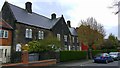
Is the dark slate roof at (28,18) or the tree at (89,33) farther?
the tree at (89,33)

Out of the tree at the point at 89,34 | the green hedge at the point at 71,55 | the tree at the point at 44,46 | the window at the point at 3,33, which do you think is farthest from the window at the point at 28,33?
the tree at the point at 89,34

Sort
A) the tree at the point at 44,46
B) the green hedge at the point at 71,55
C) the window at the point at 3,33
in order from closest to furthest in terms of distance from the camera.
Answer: the tree at the point at 44,46 → the green hedge at the point at 71,55 → the window at the point at 3,33

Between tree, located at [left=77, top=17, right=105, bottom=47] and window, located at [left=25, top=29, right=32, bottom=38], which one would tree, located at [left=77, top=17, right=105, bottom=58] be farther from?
window, located at [left=25, top=29, right=32, bottom=38]

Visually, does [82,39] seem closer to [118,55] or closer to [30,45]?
[118,55]

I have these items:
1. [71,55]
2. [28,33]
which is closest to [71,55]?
[71,55]

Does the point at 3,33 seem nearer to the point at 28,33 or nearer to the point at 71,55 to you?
the point at 28,33

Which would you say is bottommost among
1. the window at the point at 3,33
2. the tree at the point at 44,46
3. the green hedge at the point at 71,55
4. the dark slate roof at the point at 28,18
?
the green hedge at the point at 71,55

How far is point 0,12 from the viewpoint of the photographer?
129 ft

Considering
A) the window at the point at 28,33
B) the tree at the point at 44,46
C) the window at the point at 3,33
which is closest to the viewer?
the tree at the point at 44,46

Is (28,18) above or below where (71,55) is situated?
above

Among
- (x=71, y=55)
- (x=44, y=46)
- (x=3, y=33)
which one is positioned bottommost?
(x=71, y=55)

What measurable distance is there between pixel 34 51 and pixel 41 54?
135 cm

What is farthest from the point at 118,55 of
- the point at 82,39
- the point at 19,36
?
the point at 19,36

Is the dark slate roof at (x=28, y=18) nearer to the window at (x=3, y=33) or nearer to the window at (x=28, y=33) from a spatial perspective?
the window at (x=28, y=33)
